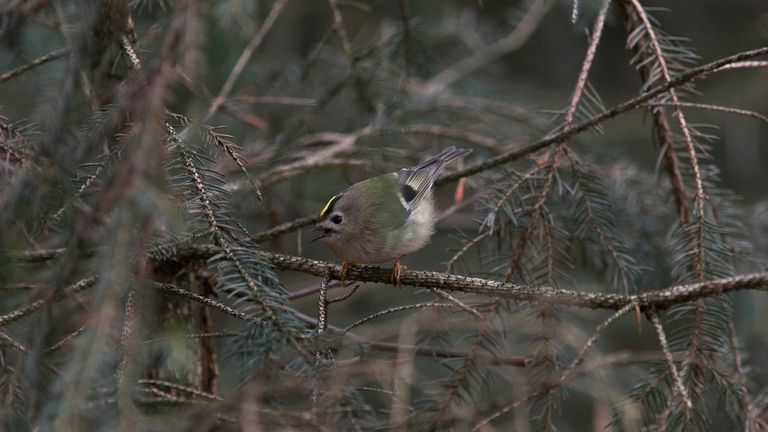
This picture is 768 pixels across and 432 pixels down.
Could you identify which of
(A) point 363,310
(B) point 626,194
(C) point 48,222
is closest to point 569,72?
(A) point 363,310

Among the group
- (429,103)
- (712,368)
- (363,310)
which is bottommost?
(363,310)

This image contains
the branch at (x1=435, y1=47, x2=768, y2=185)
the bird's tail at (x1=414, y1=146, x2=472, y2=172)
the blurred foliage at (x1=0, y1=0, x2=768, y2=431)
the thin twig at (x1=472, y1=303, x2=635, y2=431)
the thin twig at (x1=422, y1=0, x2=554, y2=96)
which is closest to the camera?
the blurred foliage at (x1=0, y1=0, x2=768, y2=431)

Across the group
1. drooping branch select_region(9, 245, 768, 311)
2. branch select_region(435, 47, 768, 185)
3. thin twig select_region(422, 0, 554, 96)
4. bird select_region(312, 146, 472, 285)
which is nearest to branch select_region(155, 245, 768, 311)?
drooping branch select_region(9, 245, 768, 311)

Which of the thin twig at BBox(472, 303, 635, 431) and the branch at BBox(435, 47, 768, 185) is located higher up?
the branch at BBox(435, 47, 768, 185)

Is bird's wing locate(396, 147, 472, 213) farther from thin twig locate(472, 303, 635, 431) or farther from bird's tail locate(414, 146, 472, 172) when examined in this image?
thin twig locate(472, 303, 635, 431)

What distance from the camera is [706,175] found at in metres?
2.23

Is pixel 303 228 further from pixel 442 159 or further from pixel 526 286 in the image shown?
pixel 526 286

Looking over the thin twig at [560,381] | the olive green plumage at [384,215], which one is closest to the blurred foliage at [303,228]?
the thin twig at [560,381]

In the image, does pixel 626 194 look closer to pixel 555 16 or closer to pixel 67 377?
pixel 67 377

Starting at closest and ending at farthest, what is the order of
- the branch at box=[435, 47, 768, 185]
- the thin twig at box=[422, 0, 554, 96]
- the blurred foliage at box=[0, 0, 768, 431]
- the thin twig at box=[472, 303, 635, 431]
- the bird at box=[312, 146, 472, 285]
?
the blurred foliage at box=[0, 0, 768, 431] → the thin twig at box=[472, 303, 635, 431] → the branch at box=[435, 47, 768, 185] → the bird at box=[312, 146, 472, 285] → the thin twig at box=[422, 0, 554, 96]

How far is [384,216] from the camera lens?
310 cm

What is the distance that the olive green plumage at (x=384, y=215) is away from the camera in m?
2.88

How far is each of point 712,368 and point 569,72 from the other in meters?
4.42

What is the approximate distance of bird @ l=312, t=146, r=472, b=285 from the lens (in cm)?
288
